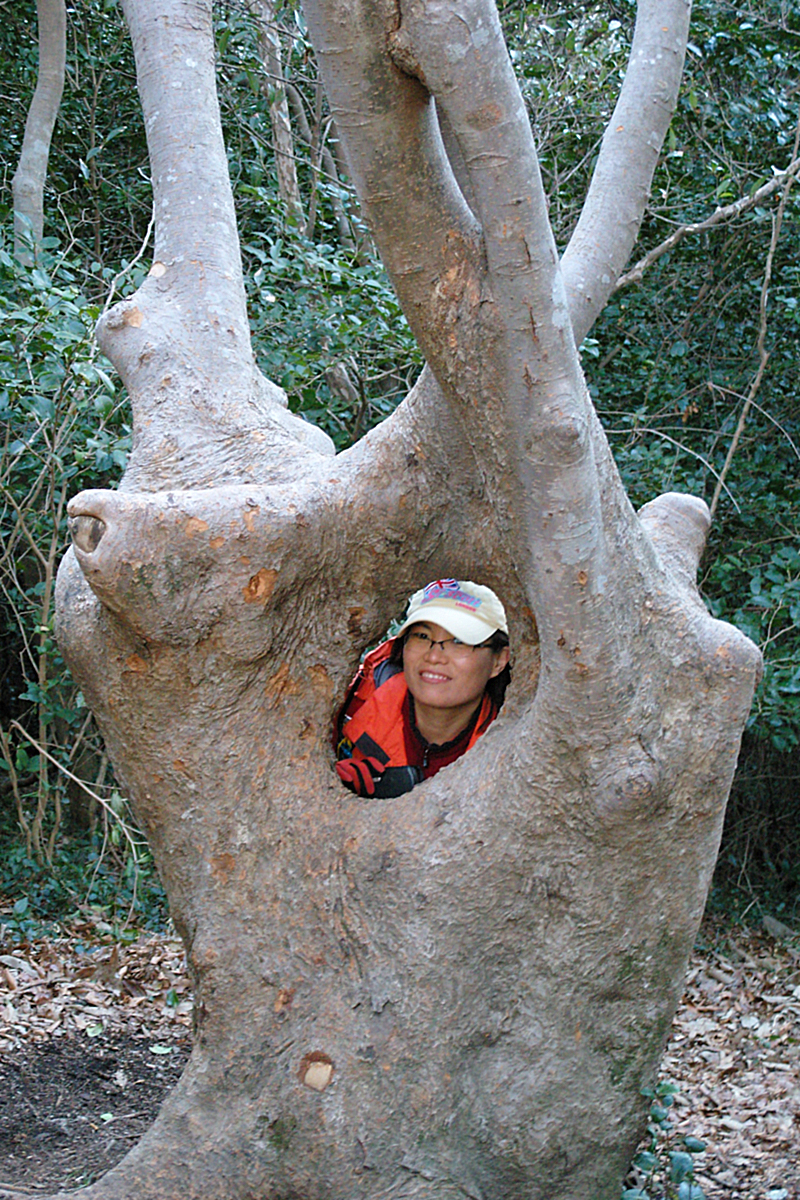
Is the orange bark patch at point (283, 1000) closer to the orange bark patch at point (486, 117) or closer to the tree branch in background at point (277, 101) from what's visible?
the orange bark patch at point (486, 117)

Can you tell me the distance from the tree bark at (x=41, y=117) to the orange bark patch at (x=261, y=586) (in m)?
3.96

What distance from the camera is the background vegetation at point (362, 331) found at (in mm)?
5414

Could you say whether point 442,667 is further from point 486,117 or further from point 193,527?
point 486,117

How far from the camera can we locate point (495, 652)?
3.02 m

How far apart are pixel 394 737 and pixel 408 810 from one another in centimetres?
44

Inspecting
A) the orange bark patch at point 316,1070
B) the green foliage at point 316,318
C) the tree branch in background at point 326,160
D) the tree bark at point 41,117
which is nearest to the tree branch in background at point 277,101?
the tree branch in background at point 326,160

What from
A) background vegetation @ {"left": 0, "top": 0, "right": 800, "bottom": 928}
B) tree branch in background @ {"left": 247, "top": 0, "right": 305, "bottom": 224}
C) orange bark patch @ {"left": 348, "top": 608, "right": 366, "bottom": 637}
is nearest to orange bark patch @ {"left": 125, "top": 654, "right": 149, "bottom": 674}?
orange bark patch @ {"left": 348, "top": 608, "right": 366, "bottom": 637}

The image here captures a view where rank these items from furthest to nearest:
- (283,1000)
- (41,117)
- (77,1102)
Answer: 1. (41,117)
2. (77,1102)
3. (283,1000)

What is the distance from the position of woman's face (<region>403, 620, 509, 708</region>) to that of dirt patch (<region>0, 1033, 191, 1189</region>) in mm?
1656

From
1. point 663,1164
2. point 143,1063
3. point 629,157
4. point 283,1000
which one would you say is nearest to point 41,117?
point 629,157

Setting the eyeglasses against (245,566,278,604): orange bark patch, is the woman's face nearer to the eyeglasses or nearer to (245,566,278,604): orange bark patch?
the eyeglasses

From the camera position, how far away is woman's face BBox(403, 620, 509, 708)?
2.94 metres

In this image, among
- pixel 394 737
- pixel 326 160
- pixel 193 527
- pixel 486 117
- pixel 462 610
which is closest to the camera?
pixel 486 117

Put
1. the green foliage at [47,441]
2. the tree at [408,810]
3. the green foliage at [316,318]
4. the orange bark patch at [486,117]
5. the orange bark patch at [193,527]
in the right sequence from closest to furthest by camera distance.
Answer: the orange bark patch at [486,117], the tree at [408,810], the orange bark patch at [193,527], the green foliage at [47,441], the green foliage at [316,318]
